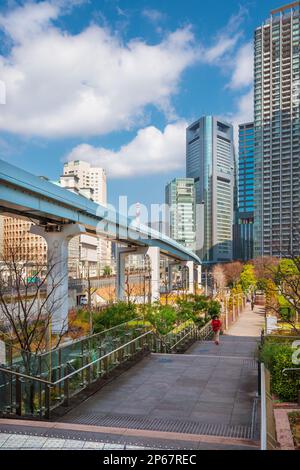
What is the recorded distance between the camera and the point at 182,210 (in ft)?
536

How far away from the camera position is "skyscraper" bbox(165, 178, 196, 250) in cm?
15550

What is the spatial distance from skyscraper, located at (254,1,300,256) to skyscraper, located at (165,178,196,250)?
49795mm

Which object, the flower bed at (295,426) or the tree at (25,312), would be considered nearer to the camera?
the flower bed at (295,426)

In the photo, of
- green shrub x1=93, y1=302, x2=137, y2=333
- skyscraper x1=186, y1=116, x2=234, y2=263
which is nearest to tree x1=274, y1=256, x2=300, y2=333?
green shrub x1=93, y1=302, x2=137, y2=333

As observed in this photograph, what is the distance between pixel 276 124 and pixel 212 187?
69364mm

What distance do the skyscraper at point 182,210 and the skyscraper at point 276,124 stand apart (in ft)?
163

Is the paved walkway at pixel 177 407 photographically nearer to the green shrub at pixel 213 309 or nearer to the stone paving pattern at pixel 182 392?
the stone paving pattern at pixel 182 392

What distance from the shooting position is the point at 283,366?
856 centimetres

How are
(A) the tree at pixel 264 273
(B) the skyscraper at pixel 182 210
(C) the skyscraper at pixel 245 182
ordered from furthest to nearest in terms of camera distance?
1. (C) the skyscraper at pixel 245 182
2. (B) the skyscraper at pixel 182 210
3. (A) the tree at pixel 264 273

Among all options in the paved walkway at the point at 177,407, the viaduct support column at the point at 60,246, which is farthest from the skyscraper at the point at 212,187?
the paved walkway at the point at 177,407

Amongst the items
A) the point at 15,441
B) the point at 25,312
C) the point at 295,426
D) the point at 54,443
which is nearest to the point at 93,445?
the point at 54,443

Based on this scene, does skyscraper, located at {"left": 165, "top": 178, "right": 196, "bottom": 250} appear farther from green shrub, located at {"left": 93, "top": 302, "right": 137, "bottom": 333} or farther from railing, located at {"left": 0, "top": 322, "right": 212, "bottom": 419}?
railing, located at {"left": 0, "top": 322, "right": 212, "bottom": 419}

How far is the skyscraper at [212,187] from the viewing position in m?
168

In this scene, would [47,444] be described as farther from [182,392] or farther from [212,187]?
[212,187]
